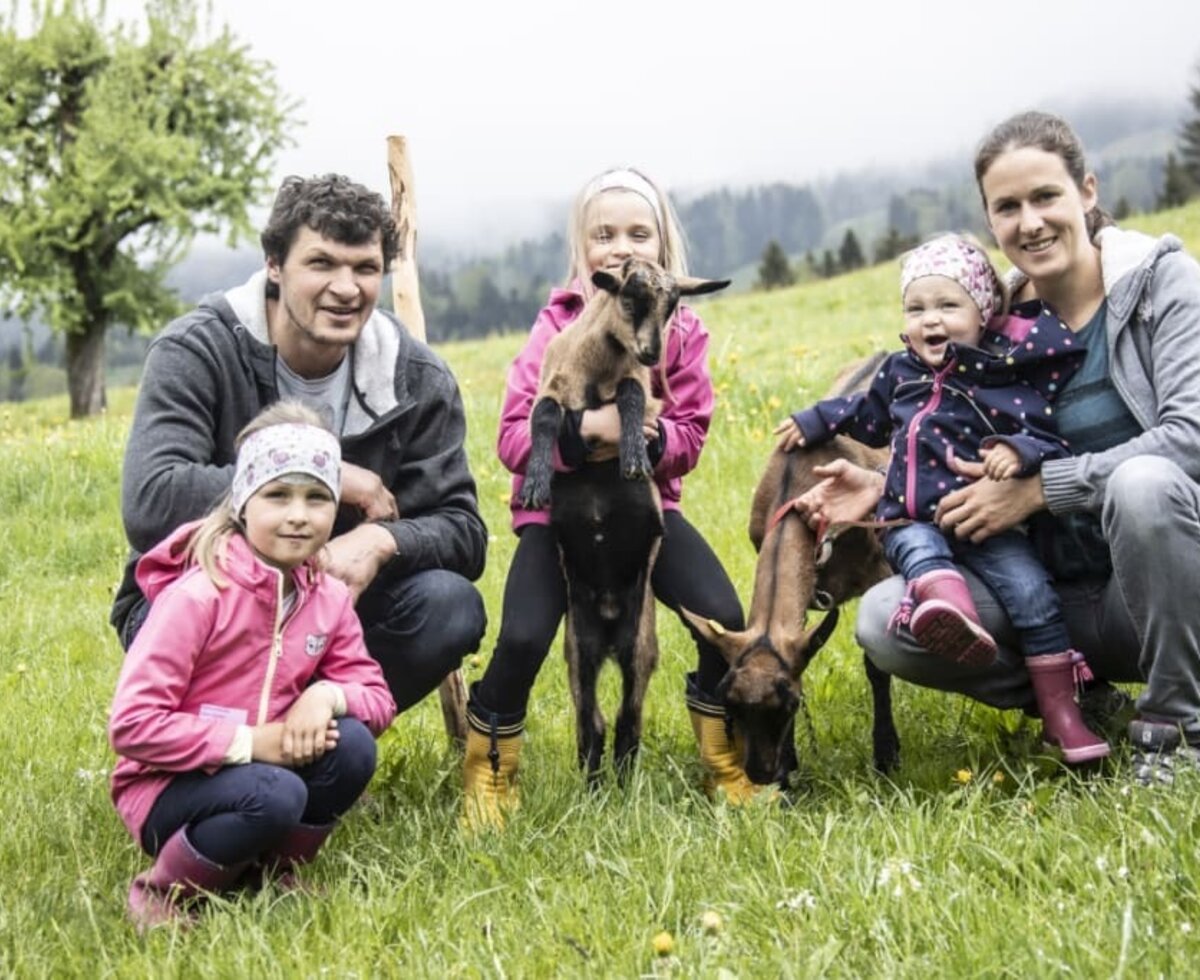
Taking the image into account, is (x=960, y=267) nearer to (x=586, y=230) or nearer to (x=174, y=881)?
(x=586, y=230)

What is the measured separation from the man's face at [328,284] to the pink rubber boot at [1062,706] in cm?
233

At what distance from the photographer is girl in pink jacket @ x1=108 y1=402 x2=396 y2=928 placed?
11.2 feet

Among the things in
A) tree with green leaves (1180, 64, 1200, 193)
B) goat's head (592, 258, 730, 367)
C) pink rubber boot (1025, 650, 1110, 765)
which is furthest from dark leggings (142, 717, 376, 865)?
tree with green leaves (1180, 64, 1200, 193)

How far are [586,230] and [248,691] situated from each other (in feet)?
6.42

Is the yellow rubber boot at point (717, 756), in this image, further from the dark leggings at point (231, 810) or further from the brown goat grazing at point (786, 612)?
the dark leggings at point (231, 810)

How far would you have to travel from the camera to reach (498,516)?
843 cm

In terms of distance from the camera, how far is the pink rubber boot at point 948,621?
12.1 feet

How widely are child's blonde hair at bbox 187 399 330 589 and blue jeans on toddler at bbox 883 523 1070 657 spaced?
177 cm

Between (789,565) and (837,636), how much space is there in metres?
1.39

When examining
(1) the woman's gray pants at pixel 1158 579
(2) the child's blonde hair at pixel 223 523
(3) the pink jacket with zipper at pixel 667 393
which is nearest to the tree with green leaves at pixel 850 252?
(3) the pink jacket with zipper at pixel 667 393

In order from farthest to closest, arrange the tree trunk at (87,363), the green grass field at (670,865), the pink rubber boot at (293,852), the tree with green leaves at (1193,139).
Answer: the tree with green leaves at (1193,139), the tree trunk at (87,363), the pink rubber boot at (293,852), the green grass field at (670,865)

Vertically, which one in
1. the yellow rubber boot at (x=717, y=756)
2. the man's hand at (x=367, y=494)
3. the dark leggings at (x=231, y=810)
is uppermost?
the man's hand at (x=367, y=494)

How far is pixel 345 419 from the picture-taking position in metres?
4.41

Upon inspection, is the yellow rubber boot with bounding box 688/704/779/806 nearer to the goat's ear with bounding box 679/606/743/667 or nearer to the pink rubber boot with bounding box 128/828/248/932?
the goat's ear with bounding box 679/606/743/667
